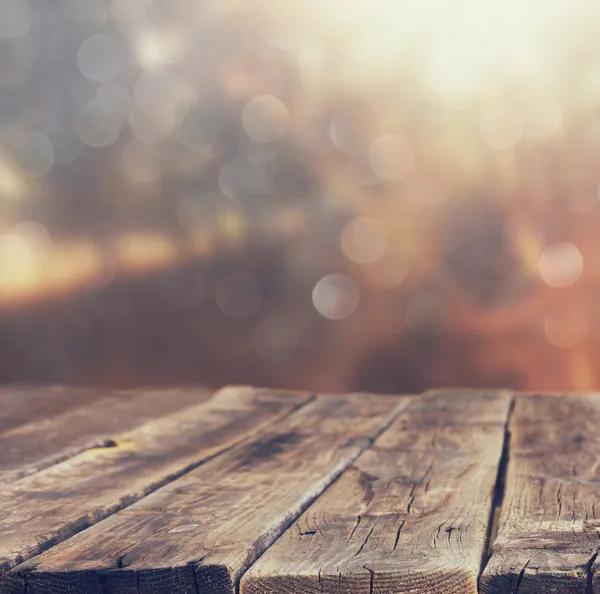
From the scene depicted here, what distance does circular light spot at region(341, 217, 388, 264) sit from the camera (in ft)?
9.28

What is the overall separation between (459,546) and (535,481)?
13.0 inches

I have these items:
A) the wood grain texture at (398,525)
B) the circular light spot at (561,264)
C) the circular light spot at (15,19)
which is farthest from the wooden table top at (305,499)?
the circular light spot at (15,19)

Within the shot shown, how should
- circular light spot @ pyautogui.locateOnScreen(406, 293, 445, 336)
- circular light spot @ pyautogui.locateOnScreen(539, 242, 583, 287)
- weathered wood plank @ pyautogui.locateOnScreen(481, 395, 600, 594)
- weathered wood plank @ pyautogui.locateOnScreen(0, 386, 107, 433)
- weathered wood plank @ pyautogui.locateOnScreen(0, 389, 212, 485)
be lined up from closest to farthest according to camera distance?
weathered wood plank @ pyautogui.locateOnScreen(481, 395, 600, 594), weathered wood plank @ pyautogui.locateOnScreen(0, 389, 212, 485), weathered wood plank @ pyautogui.locateOnScreen(0, 386, 107, 433), circular light spot @ pyautogui.locateOnScreen(539, 242, 583, 287), circular light spot @ pyautogui.locateOnScreen(406, 293, 445, 336)

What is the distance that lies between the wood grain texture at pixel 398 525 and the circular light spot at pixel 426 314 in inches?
47.6

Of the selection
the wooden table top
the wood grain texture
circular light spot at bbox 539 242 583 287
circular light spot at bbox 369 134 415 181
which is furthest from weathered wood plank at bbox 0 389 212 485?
circular light spot at bbox 539 242 583 287

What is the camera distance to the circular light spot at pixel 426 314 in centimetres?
281

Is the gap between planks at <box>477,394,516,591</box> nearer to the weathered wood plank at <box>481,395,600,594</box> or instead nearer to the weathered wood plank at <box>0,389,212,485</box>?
the weathered wood plank at <box>481,395,600,594</box>

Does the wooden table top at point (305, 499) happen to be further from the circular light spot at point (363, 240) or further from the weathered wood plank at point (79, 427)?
the circular light spot at point (363, 240)

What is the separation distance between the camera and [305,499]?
112 cm

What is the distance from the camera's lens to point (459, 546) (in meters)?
0.89

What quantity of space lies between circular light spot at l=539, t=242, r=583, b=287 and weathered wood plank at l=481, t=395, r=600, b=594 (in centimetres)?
96

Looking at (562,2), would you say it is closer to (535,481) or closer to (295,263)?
(295,263)

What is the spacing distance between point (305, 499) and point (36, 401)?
1257 mm

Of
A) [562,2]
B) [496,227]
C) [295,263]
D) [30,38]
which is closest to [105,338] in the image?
[295,263]
